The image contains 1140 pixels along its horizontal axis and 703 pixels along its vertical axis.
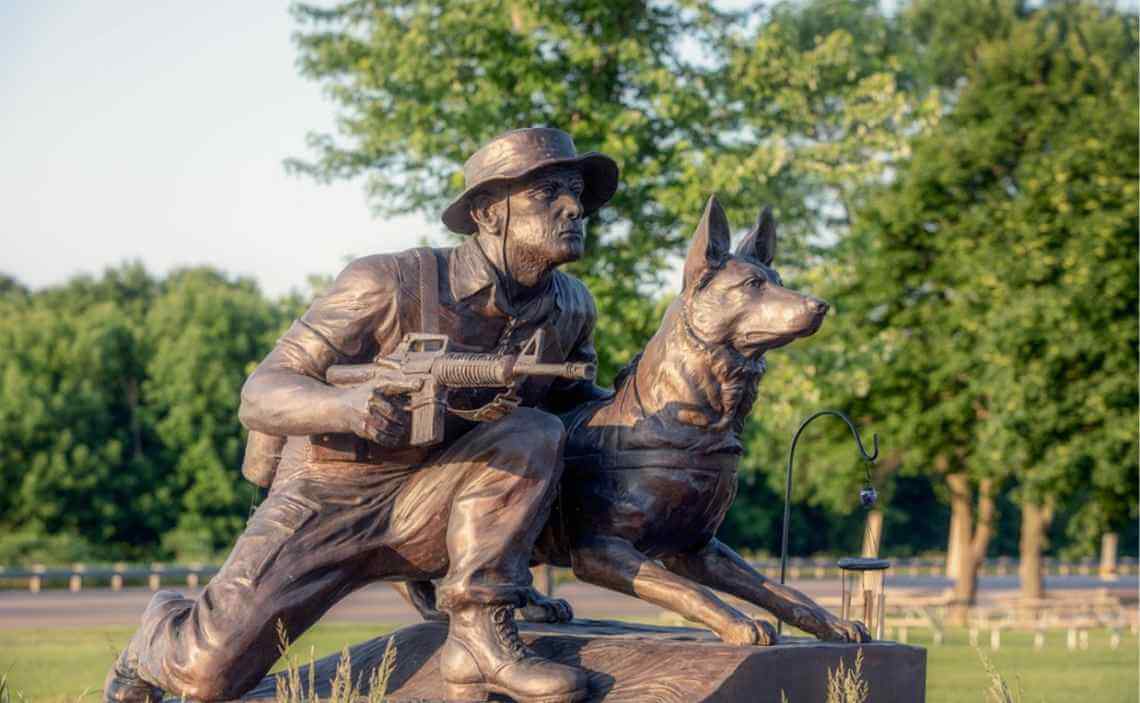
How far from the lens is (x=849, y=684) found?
5852mm

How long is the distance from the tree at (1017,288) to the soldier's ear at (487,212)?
63.2 ft

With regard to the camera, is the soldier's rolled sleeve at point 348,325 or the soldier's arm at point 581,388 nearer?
the soldier's rolled sleeve at point 348,325

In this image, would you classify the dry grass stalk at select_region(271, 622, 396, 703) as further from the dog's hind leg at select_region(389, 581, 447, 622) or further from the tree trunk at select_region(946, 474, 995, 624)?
the tree trunk at select_region(946, 474, 995, 624)

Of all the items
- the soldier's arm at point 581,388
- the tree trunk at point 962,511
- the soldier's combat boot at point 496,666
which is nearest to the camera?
the soldier's combat boot at point 496,666

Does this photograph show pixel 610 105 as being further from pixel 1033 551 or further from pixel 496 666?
pixel 1033 551

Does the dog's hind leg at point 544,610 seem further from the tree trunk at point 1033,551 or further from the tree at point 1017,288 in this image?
the tree trunk at point 1033,551

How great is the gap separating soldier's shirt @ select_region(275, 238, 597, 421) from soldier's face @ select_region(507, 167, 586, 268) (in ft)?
0.50

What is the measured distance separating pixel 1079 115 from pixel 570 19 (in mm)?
13210

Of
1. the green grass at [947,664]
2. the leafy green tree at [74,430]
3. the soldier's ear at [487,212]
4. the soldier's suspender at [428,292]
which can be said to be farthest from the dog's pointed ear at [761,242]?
the leafy green tree at [74,430]

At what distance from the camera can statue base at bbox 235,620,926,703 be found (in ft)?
18.7

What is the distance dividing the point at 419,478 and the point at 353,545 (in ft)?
1.08

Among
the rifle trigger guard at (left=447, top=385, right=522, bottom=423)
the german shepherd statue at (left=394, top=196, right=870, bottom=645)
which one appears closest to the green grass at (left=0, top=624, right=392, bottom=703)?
A: the german shepherd statue at (left=394, top=196, right=870, bottom=645)

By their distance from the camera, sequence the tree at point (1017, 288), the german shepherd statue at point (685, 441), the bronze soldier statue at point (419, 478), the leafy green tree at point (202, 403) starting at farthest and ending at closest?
the leafy green tree at point (202, 403) → the tree at point (1017, 288) → the german shepherd statue at point (685, 441) → the bronze soldier statue at point (419, 478)

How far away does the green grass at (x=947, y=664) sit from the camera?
14.4 meters
